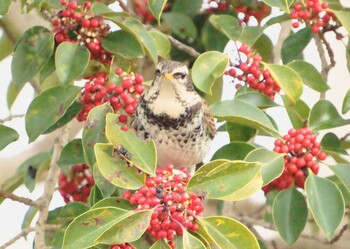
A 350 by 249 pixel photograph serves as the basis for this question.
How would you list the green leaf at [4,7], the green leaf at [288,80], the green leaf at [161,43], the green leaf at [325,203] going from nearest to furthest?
the green leaf at [325,203], the green leaf at [4,7], the green leaf at [288,80], the green leaf at [161,43]

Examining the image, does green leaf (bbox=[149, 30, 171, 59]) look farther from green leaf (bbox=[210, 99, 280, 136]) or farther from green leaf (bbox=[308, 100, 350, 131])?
green leaf (bbox=[308, 100, 350, 131])

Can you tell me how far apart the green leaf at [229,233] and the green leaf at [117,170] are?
20 centimetres

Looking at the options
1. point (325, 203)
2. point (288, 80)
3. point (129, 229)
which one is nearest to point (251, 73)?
point (288, 80)

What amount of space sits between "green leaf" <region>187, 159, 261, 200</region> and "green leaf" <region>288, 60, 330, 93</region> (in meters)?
0.70

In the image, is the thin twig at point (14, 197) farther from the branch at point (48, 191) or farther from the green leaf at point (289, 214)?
the green leaf at point (289, 214)

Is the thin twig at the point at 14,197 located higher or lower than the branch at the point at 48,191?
higher

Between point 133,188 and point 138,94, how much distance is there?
1.64ft

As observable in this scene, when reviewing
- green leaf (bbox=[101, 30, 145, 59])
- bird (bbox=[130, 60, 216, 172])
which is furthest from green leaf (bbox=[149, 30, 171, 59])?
green leaf (bbox=[101, 30, 145, 59])

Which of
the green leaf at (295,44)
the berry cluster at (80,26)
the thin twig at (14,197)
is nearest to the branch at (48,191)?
the thin twig at (14,197)

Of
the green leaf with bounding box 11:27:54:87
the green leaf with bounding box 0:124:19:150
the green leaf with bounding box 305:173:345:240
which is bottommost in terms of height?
the green leaf with bounding box 305:173:345:240

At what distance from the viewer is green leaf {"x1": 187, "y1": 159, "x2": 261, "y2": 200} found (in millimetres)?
2551

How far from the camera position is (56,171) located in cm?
331

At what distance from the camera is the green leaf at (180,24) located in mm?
3590

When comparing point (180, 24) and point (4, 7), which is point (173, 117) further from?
point (4, 7)
